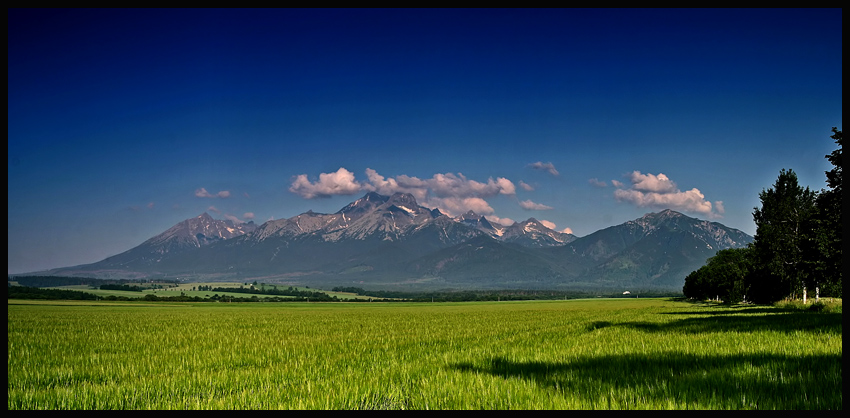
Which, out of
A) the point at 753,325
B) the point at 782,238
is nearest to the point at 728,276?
the point at 782,238

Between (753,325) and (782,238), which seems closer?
(753,325)

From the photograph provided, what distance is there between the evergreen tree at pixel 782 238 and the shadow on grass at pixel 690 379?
50.1 meters

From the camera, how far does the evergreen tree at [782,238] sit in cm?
5906

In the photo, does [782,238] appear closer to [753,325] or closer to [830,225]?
[830,225]

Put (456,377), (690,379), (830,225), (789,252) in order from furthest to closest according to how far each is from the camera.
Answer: (789,252), (830,225), (456,377), (690,379)

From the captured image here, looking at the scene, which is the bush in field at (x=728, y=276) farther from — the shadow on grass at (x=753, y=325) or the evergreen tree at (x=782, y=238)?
the shadow on grass at (x=753, y=325)

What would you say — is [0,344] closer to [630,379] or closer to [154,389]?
[154,389]

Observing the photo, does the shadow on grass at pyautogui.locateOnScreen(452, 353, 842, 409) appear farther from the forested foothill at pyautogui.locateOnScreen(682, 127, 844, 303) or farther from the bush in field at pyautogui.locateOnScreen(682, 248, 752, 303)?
the bush in field at pyautogui.locateOnScreen(682, 248, 752, 303)

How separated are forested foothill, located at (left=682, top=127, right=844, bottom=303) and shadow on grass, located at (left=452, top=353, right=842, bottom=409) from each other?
94.2 ft

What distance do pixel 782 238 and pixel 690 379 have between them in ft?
212

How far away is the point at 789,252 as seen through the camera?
61.0m

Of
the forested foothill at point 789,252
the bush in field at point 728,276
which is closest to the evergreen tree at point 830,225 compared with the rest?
the forested foothill at point 789,252

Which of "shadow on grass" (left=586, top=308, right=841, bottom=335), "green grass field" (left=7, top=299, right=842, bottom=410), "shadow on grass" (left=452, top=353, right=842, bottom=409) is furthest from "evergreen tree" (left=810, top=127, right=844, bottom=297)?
"shadow on grass" (left=452, top=353, right=842, bottom=409)

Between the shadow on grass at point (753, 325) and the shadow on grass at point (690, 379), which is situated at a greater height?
the shadow on grass at point (690, 379)
